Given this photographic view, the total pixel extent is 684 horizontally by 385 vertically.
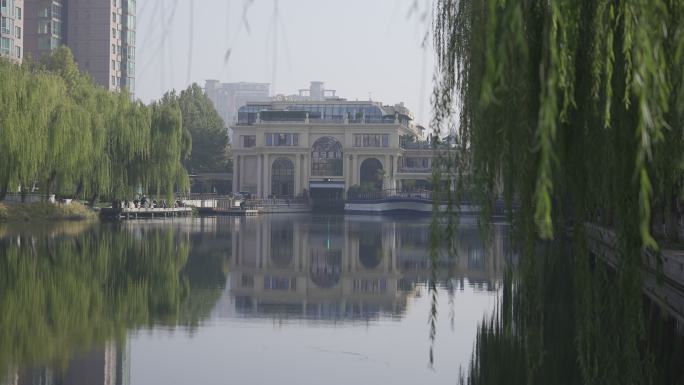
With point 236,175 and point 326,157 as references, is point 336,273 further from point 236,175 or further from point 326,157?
point 236,175

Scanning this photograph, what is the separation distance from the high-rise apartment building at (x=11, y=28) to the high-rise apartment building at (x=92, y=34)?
49.0 ft

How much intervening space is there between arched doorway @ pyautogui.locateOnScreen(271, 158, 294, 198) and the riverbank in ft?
172

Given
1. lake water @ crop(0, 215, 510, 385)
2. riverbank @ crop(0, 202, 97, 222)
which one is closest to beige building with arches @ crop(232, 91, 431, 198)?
riverbank @ crop(0, 202, 97, 222)

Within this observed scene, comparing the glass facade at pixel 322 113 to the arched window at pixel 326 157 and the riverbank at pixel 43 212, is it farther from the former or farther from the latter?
the riverbank at pixel 43 212

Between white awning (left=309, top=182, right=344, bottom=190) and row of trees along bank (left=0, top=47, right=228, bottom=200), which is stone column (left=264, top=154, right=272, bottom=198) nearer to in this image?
white awning (left=309, top=182, right=344, bottom=190)

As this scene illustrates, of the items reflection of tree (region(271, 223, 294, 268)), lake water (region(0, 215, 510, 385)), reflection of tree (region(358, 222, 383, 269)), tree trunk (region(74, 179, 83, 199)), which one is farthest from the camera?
tree trunk (region(74, 179, 83, 199))

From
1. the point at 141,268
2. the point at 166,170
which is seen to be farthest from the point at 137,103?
the point at 141,268

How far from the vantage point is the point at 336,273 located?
27469 millimetres

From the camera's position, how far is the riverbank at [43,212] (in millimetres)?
45909

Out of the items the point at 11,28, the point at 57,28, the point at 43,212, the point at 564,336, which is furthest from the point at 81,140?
the point at 57,28

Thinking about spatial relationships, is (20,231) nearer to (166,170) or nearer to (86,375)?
(166,170)

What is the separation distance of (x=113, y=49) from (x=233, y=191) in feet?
64.4

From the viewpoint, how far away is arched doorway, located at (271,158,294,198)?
106175mm

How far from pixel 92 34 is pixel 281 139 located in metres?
22.6
